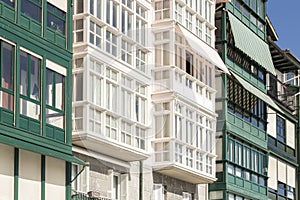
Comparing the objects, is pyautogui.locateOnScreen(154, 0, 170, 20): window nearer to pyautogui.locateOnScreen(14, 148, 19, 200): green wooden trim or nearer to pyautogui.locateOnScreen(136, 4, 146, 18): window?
pyautogui.locateOnScreen(136, 4, 146, 18): window

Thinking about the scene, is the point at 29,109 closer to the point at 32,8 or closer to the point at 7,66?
the point at 7,66

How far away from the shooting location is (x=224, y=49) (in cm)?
4947

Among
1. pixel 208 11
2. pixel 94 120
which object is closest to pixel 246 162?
pixel 208 11

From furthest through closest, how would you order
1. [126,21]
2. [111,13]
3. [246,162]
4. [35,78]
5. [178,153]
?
[246,162] < [178,153] < [126,21] < [111,13] < [35,78]

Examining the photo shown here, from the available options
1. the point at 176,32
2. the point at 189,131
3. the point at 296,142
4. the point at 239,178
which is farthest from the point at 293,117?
the point at 176,32

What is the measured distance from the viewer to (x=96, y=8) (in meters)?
36.5

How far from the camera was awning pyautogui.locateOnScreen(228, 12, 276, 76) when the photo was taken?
50688 mm

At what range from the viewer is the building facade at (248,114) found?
Answer: 161ft

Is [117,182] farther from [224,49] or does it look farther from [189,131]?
[224,49]

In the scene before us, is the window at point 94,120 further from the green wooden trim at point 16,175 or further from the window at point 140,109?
the green wooden trim at point 16,175

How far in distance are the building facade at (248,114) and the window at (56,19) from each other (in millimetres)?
15045

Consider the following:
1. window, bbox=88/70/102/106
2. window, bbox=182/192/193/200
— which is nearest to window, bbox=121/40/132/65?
window, bbox=88/70/102/106

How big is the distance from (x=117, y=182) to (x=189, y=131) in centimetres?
832

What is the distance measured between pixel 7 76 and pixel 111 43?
7730 mm
